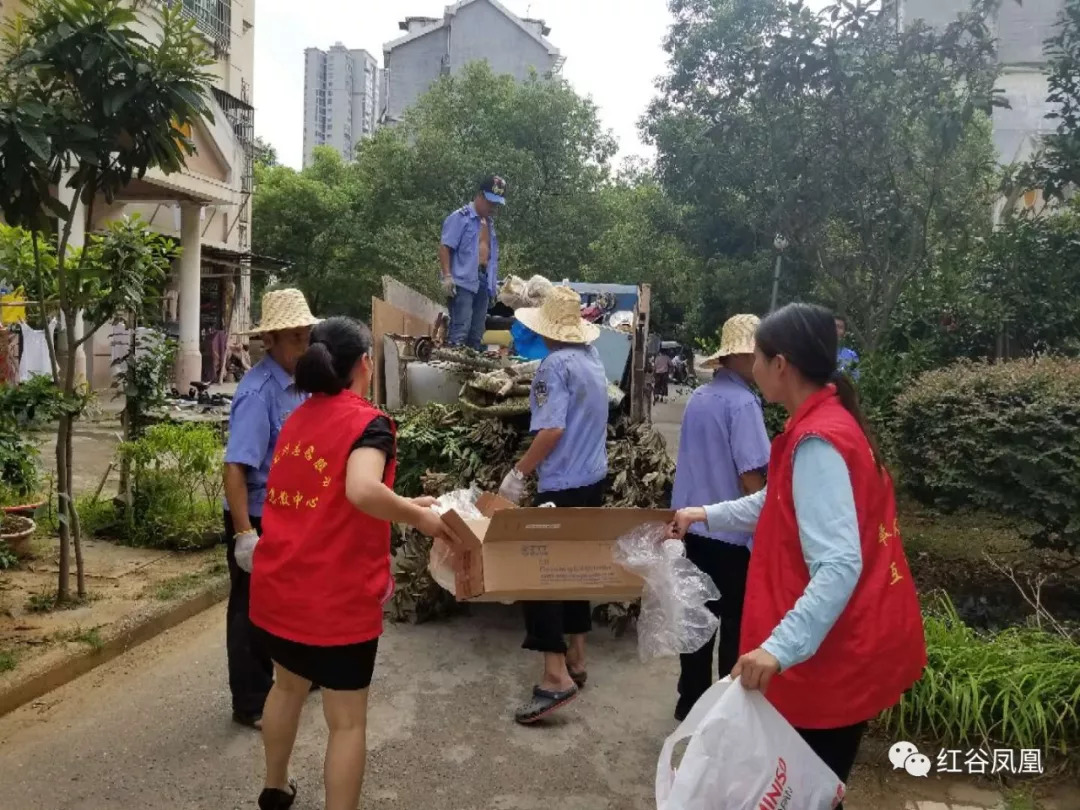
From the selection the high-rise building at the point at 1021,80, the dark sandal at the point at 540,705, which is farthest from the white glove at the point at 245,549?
the high-rise building at the point at 1021,80

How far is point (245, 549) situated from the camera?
10.5 ft

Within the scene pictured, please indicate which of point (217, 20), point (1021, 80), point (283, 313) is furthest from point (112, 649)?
point (217, 20)

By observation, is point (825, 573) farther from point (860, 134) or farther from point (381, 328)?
point (860, 134)

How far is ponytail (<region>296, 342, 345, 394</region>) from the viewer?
2.54 metres

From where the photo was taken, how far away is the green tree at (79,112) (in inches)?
154

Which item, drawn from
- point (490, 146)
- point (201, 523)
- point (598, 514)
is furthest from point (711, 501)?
point (490, 146)

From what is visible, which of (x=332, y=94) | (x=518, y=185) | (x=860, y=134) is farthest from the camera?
(x=332, y=94)

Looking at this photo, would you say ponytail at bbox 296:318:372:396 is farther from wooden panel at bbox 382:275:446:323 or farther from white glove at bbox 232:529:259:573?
wooden panel at bbox 382:275:446:323

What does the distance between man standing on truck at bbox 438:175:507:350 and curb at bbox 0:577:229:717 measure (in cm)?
257

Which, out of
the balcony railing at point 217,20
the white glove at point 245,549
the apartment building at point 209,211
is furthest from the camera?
the balcony railing at point 217,20

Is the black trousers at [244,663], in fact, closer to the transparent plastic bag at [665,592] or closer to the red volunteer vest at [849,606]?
the transparent plastic bag at [665,592]

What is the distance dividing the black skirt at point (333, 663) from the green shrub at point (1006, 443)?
344cm

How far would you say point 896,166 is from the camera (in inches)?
291

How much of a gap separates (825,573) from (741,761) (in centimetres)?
44
